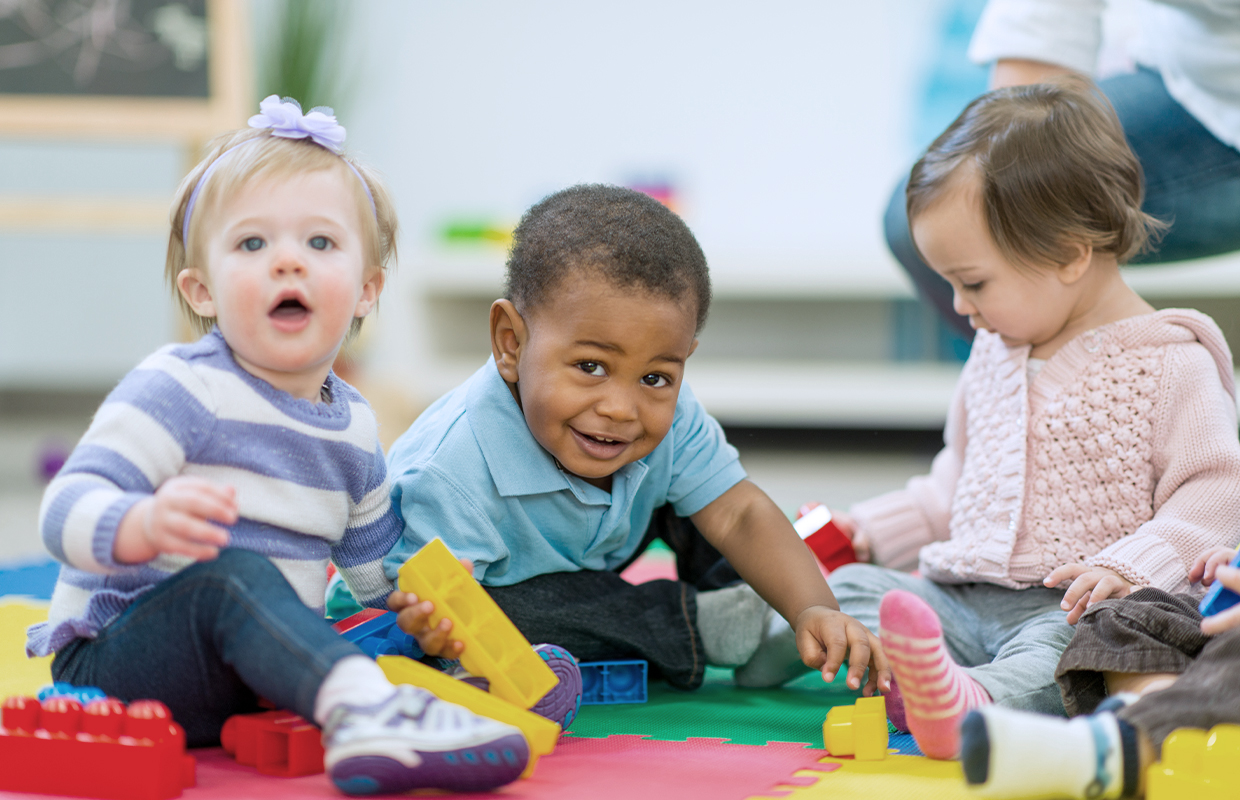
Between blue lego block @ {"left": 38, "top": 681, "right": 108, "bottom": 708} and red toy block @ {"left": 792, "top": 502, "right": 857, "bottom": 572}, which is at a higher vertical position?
blue lego block @ {"left": 38, "top": 681, "right": 108, "bottom": 708}

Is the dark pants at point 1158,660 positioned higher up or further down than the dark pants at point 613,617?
higher up

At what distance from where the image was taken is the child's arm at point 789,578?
35.8 inches

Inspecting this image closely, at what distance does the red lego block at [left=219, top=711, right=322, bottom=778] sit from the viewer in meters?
0.75

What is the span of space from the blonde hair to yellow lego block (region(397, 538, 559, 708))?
0.22m

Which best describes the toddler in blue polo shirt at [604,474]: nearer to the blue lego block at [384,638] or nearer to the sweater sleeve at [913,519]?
the blue lego block at [384,638]

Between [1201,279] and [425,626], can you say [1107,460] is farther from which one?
[1201,279]

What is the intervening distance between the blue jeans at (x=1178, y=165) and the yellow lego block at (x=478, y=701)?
820mm

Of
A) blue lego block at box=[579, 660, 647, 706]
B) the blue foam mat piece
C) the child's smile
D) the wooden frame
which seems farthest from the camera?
the wooden frame

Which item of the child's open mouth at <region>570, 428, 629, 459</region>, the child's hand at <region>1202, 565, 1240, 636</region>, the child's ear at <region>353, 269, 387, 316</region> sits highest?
the child's ear at <region>353, 269, 387, 316</region>

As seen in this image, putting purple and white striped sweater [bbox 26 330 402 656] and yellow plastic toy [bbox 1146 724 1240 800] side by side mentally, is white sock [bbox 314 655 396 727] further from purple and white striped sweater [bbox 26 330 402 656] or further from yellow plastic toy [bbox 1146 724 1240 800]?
yellow plastic toy [bbox 1146 724 1240 800]

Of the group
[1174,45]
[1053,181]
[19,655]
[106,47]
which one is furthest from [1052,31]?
[106,47]

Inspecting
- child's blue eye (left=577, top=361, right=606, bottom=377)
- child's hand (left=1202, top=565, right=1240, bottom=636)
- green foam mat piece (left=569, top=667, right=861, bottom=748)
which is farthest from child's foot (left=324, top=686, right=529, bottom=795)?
child's hand (left=1202, top=565, right=1240, bottom=636)

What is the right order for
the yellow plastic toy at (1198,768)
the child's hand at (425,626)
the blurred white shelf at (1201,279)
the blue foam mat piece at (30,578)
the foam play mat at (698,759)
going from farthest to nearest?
the blurred white shelf at (1201,279), the blue foam mat piece at (30,578), the child's hand at (425,626), the foam play mat at (698,759), the yellow plastic toy at (1198,768)

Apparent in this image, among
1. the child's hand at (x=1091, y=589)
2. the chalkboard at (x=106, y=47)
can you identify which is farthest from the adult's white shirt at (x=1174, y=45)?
the chalkboard at (x=106, y=47)
